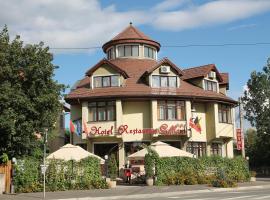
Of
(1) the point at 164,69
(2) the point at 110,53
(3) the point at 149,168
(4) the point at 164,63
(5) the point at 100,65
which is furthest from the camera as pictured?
(2) the point at 110,53

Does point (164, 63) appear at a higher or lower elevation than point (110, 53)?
lower

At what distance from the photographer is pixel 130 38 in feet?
150

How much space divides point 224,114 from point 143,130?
898cm

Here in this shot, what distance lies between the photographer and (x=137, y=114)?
40656mm

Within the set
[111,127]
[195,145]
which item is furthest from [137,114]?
[195,145]

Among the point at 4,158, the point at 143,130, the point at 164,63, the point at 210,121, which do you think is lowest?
the point at 4,158

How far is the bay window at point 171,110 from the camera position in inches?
1593

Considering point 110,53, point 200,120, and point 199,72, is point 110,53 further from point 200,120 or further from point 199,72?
point 200,120

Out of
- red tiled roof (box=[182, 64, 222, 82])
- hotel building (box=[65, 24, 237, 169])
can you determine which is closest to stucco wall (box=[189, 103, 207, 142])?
hotel building (box=[65, 24, 237, 169])

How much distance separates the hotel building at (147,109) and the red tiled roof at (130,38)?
9.23ft

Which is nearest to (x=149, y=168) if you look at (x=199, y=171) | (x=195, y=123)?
(x=199, y=171)

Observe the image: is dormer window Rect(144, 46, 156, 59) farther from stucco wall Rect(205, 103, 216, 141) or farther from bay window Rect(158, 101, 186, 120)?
stucco wall Rect(205, 103, 216, 141)

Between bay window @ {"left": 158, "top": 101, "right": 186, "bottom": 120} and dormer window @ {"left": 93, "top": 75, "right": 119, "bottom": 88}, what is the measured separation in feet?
14.0

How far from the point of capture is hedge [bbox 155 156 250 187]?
103ft
